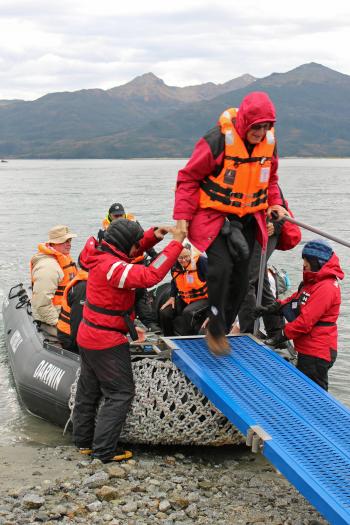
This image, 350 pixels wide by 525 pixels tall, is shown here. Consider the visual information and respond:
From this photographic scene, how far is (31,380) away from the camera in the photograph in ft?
21.8

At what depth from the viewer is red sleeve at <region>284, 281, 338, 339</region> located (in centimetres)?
538

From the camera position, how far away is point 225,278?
5.09 metres

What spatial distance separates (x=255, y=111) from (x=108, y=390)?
2.37 metres

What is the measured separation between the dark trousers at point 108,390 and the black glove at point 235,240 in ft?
3.68

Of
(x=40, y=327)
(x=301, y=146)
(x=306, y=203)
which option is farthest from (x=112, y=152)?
(x=40, y=327)

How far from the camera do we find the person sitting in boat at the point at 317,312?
541cm

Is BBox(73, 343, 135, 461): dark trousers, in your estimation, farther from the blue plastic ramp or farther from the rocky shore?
the blue plastic ramp

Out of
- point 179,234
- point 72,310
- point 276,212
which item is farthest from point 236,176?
point 72,310

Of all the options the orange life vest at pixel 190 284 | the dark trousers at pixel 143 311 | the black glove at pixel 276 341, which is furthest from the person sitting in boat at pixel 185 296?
the black glove at pixel 276 341

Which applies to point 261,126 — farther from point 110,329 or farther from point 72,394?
point 72,394

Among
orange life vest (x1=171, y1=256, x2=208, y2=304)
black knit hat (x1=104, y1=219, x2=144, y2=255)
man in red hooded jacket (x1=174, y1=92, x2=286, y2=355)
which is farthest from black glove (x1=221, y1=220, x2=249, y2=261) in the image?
orange life vest (x1=171, y1=256, x2=208, y2=304)

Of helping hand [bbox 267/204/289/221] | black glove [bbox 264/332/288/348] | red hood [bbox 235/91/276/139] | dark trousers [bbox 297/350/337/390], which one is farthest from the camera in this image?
black glove [bbox 264/332/288/348]

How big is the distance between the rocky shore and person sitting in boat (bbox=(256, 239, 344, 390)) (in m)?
0.93

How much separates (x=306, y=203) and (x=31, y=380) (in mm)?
27223
